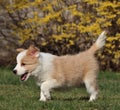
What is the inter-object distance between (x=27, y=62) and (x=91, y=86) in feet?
3.79

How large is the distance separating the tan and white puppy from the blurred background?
22.4 ft

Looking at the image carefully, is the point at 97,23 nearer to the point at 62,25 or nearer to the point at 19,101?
the point at 62,25

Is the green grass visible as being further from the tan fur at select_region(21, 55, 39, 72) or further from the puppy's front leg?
the tan fur at select_region(21, 55, 39, 72)

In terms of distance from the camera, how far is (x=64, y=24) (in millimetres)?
17422

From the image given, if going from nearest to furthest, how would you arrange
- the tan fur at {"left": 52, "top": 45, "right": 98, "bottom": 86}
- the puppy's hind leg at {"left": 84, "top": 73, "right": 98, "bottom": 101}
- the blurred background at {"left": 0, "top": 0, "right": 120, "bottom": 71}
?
the tan fur at {"left": 52, "top": 45, "right": 98, "bottom": 86}, the puppy's hind leg at {"left": 84, "top": 73, "right": 98, "bottom": 101}, the blurred background at {"left": 0, "top": 0, "right": 120, "bottom": 71}

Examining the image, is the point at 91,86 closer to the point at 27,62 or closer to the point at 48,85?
the point at 48,85

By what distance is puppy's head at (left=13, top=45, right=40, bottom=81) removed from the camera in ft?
30.4

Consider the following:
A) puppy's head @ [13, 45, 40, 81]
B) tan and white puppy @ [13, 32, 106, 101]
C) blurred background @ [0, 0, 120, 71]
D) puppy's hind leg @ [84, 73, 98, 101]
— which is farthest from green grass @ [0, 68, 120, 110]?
blurred background @ [0, 0, 120, 71]

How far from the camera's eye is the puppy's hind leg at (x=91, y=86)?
9508mm

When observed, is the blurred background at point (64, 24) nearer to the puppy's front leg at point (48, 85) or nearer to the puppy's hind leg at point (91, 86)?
the puppy's hind leg at point (91, 86)

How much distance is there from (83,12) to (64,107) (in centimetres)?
894

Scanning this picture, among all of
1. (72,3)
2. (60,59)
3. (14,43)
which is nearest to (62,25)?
(72,3)

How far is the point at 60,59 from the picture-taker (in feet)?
31.6

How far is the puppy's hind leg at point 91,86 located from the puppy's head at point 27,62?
89 cm
